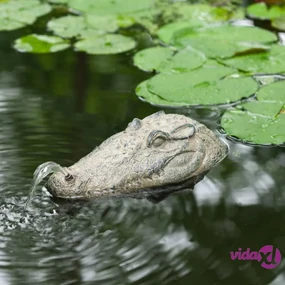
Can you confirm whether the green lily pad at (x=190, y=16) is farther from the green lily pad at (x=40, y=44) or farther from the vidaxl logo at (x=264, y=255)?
the vidaxl logo at (x=264, y=255)

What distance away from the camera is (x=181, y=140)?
4395 millimetres

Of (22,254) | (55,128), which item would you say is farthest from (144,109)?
(22,254)

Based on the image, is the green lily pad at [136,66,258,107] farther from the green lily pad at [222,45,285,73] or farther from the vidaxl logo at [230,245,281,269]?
the vidaxl logo at [230,245,281,269]

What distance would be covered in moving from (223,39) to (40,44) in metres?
1.58

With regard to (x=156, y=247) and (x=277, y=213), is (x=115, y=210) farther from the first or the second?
(x=277, y=213)

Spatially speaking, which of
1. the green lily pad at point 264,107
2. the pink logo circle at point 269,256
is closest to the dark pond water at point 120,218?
the pink logo circle at point 269,256

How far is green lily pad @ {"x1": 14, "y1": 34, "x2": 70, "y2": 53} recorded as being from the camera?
20.5 ft

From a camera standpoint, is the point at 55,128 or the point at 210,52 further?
the point at 210,52

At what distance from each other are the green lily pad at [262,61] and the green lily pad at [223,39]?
57 mm

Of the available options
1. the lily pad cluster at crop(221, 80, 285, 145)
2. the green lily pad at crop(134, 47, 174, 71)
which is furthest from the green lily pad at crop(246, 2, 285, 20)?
the lily pad cluster at crop(221, 80, 285, 145)

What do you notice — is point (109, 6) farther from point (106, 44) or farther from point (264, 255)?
point (264, 255)

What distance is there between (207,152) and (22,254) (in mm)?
1430

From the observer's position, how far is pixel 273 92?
5117 mm

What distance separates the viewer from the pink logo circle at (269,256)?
11.5 ft
